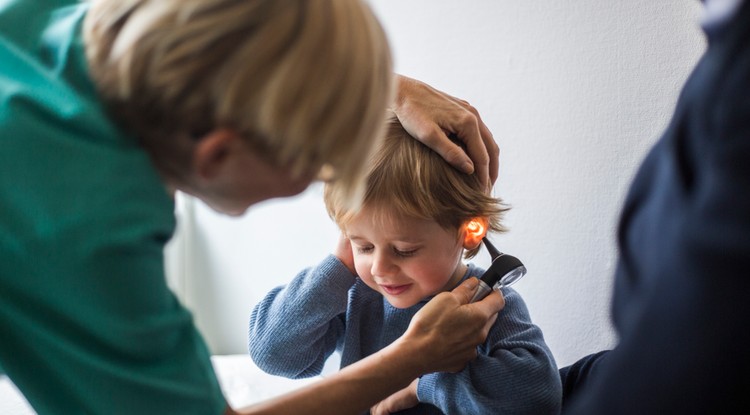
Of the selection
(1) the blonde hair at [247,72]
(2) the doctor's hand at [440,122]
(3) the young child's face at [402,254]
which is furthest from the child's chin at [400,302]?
(1) the blonde hair at [247,72]

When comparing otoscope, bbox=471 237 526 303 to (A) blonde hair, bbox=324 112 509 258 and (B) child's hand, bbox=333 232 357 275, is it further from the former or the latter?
(B) child's hand, bbox=333 232 357 275

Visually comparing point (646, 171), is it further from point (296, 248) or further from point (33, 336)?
point (296, 248)

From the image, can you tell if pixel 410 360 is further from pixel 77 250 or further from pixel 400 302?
pixel 77 250

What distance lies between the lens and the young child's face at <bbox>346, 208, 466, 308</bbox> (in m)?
1.19

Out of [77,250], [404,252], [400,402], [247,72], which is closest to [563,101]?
[404,252]

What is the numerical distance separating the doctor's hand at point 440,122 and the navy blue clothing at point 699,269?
1.80 ft

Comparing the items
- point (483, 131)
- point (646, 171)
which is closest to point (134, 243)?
point (646, 171)

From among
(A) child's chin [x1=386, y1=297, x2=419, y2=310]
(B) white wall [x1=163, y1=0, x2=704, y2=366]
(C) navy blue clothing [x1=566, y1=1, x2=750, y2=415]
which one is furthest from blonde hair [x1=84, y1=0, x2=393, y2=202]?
(B) white wall [x1=163, y1=0, x2=704, y2=366]

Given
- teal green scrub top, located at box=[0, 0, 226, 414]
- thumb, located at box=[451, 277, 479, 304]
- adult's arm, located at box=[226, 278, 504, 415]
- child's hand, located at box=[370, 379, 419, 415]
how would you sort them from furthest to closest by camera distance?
child's hand, located at box=[370, 379, 419, 415] → thumb, located at box=[451, 277, 479, 304] → adult's arm, located at box=[226, 278, 504, 415] → teal green scrub top, located at box=[0, 0, 226, 414]

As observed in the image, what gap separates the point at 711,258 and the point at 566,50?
0.93 meters

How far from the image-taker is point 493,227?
4.32 ft

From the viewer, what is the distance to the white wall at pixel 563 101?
1347 millimetres

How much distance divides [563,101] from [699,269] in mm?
912

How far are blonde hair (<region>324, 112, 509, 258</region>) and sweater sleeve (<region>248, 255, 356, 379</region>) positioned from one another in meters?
0.14
